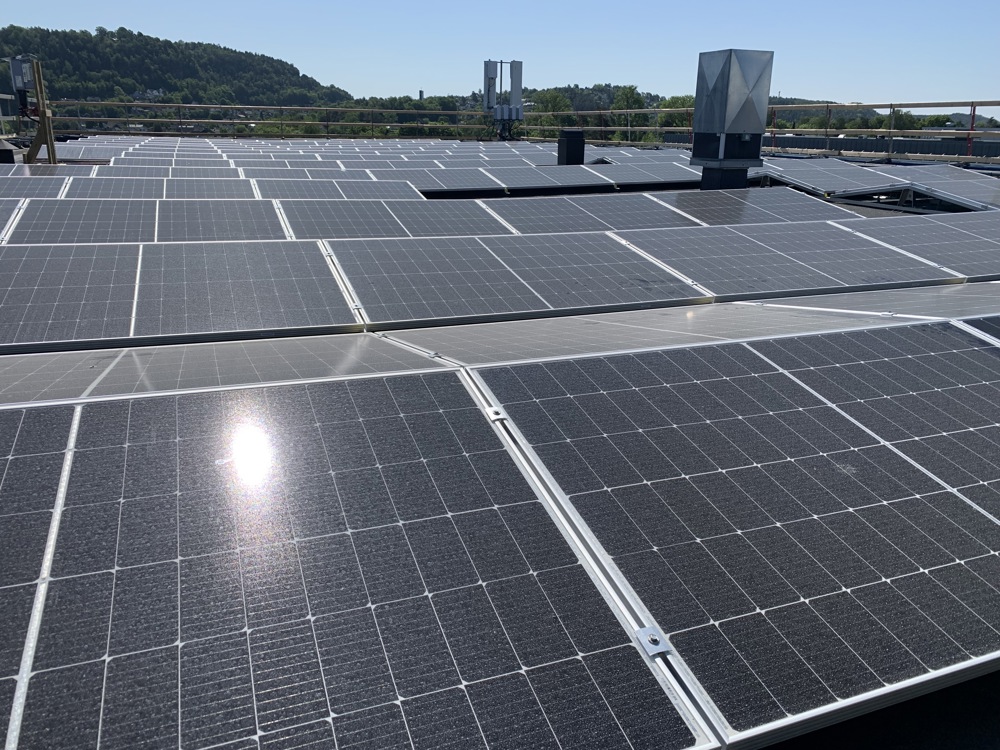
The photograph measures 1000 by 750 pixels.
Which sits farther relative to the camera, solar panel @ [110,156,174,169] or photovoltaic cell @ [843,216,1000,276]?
solar panel @ [110,156,174,169]

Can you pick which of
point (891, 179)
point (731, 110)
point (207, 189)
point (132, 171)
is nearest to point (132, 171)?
point (132, 171)

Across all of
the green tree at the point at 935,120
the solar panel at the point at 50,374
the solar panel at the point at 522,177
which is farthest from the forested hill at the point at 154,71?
the solar panel at the point at 50,374

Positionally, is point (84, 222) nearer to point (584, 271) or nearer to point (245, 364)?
point (245, 364)

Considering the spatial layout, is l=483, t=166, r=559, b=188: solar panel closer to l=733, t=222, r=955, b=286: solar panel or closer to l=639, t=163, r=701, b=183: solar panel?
l=639, t=163, r=701, b=183: solar panel

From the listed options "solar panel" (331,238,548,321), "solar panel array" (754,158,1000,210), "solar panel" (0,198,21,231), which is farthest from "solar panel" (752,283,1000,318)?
"solar panel" (0,198,21,231)

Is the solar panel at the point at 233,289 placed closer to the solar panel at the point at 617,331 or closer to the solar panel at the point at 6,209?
the solar panel at the point at 617,331

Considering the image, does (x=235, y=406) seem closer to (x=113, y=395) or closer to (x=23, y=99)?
(x=113, y=395)
